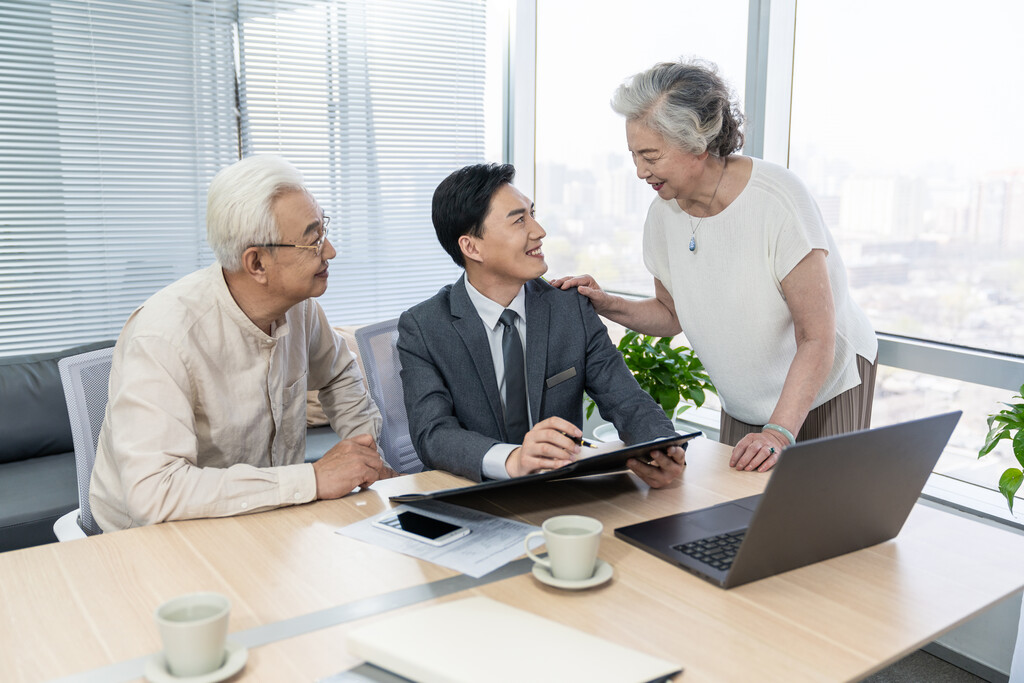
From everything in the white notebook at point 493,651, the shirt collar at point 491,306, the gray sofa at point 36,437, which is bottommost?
the gray sofa at point 36,437

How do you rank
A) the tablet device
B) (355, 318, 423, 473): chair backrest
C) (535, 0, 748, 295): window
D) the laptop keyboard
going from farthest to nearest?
1. (535, 0, 748, 295): window
2. (355, 318, 423, 473): chair backrest
3. the tablet device
4. the laptop keyboard

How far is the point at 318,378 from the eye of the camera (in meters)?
2.23

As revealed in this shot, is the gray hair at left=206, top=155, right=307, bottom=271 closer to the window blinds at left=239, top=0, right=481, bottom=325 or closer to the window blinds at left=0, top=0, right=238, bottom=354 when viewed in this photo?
the window blinds at left=0, top=0, right=238, bottom=354

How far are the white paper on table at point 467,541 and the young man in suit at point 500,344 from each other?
32 centimetres

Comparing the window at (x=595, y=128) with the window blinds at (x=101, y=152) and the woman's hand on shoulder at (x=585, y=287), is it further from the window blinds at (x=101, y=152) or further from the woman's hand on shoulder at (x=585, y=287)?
the woman's hand on shoulder at (x=585, y=287)

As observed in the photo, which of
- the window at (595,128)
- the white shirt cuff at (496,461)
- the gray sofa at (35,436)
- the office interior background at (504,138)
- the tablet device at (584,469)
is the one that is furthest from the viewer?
the window at (595,128)

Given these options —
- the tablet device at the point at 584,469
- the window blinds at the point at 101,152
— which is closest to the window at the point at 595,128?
the window blinds at the point at 101,152

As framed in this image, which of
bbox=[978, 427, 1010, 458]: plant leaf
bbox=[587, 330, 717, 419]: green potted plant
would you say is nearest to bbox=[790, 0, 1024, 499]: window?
bbox=[978, 427, 1010, 458]: plant leaf

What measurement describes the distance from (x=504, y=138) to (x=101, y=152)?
6.74 feet

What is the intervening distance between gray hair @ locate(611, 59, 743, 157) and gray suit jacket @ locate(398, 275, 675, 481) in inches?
18.7

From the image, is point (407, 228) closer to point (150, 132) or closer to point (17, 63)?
point (150, 132)

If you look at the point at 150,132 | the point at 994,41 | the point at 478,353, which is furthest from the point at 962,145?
the point at 150,132

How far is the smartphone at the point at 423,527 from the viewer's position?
142cm

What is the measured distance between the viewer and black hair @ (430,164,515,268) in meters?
2.09
